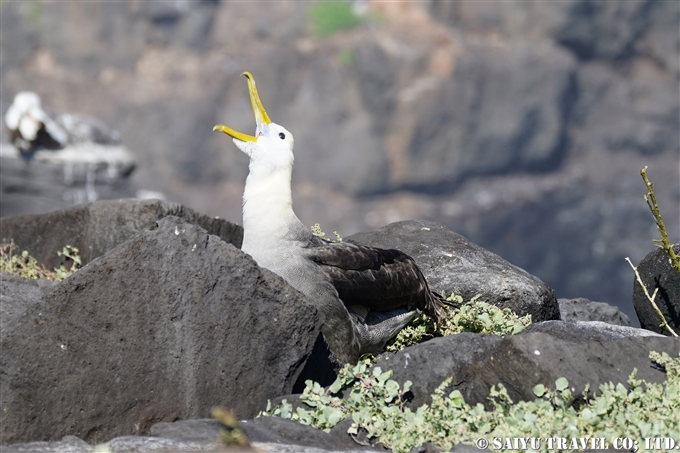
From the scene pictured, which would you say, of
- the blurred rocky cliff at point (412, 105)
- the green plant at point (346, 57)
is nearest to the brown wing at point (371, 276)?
the blurred rocky cliff at point (412, 105)

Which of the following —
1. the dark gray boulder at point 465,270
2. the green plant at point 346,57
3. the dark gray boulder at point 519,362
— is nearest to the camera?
the dark gray boulder at point 519,362

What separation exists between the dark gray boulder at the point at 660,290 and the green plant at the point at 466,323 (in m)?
1.10

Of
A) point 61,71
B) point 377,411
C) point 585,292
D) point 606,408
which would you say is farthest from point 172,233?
point 61,71

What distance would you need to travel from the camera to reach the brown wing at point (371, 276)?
6582mm

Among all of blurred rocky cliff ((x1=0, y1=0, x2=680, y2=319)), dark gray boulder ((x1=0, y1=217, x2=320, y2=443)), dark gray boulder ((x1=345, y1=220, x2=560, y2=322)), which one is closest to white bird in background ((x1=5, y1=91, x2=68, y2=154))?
dark gray boulder ((x1=345, y1=220, x2=560, y2=322))

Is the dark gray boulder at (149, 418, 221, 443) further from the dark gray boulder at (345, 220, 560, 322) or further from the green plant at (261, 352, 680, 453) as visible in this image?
the dark gray boulder at (345, 220, 560, 322)

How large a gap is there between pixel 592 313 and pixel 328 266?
3.46 metres

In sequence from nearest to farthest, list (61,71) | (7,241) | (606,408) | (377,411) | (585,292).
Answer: (606,408)
(377,411)
(7,241)
(585,292)
(61,71)

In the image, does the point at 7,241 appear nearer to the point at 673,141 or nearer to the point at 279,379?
the point at 279,379

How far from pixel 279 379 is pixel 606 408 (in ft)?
6.25

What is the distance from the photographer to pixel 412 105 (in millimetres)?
56094

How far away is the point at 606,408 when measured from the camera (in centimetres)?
505

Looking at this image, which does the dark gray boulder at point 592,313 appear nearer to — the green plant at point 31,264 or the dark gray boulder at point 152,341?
the dark gray boulder at point 152,341

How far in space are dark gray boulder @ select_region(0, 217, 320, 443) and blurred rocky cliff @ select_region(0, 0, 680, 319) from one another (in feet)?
160
